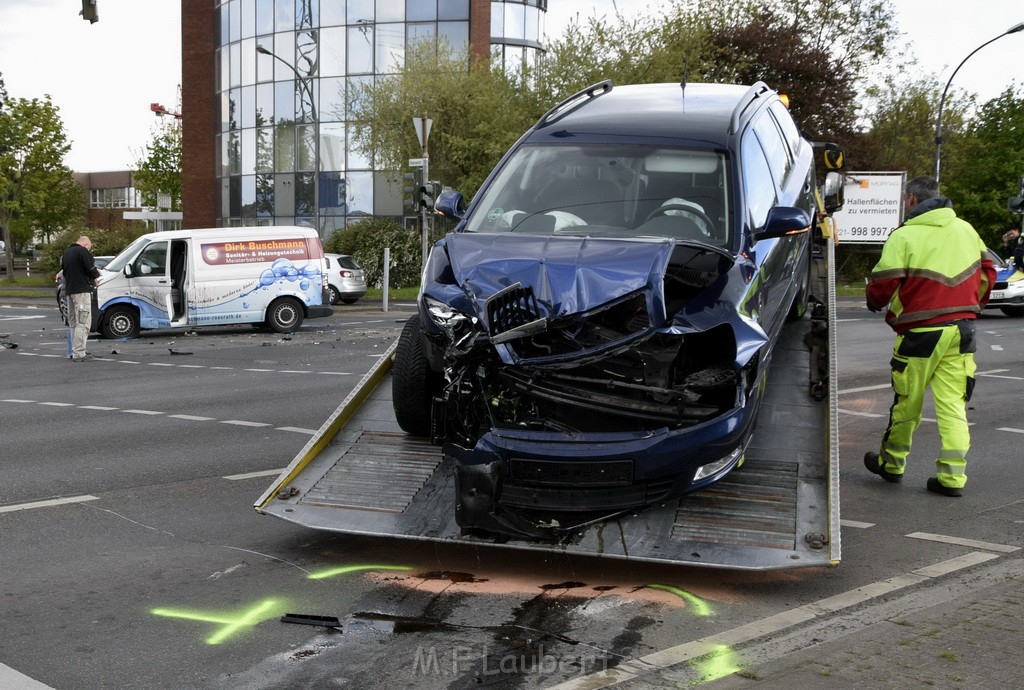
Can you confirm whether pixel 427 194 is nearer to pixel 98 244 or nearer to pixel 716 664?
pixel 716 664

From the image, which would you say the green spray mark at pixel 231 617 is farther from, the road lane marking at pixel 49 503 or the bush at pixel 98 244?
the bush at pixel 98 244

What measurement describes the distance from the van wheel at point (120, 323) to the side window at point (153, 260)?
0.71m

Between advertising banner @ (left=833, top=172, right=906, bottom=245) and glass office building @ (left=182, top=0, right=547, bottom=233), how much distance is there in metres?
13.3

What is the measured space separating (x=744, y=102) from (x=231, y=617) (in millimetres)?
4715

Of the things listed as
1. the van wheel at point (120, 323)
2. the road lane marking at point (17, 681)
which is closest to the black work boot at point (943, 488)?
the road lane marking at point (17, 681)

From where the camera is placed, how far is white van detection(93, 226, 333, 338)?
21109mm

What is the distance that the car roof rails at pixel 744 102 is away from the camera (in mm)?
7055

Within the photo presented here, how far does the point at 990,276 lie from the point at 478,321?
3.90 metres

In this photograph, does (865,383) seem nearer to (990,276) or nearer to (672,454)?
(990,276)

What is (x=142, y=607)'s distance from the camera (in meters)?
5.09

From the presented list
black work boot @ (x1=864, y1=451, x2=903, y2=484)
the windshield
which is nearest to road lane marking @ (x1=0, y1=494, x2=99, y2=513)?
the windshield

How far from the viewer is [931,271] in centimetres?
721

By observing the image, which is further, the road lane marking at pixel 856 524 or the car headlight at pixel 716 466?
the road lane marking at pixel 856 524

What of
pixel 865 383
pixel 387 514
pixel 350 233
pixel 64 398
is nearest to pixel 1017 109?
pixel 350 233
